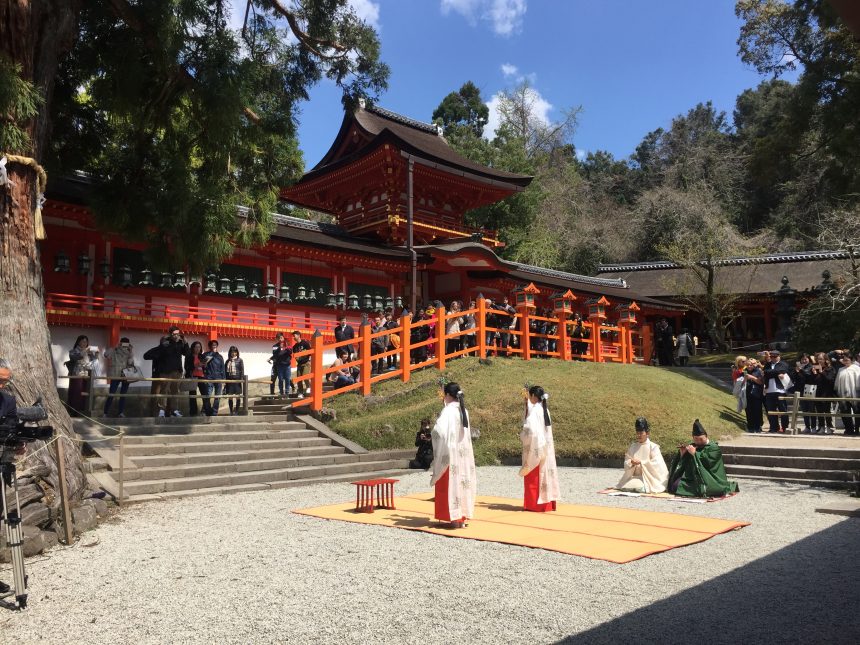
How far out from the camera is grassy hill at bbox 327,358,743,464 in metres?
11.6

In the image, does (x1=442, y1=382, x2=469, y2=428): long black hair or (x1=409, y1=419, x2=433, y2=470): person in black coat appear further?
(x1=409, y1=419, x2=433, y2=470): person in black coat

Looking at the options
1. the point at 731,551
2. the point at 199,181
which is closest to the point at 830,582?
the point at 731,551

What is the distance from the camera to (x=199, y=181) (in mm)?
9945

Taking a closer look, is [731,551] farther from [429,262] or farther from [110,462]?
[429,262]

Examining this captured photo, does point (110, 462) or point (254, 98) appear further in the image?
point (254, 98)

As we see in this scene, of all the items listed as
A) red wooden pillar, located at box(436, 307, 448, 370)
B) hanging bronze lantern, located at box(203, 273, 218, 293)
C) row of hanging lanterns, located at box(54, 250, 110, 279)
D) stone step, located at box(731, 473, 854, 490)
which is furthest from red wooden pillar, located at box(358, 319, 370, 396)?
stone step, located at box(731, 473, 854, 490)

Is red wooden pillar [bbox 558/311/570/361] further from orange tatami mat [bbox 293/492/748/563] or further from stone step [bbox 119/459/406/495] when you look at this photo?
orange tatami mat [bbox 293/492/748/563]

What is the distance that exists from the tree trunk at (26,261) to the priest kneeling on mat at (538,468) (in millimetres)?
4902

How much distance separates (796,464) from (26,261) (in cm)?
1088

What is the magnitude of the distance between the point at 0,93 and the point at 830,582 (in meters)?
8.53

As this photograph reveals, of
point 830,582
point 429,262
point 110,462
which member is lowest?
point 830,582

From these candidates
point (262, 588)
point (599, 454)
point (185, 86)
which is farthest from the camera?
point (599, 454)

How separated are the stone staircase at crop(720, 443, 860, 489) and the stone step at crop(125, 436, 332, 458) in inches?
272

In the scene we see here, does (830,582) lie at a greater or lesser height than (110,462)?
lesser
